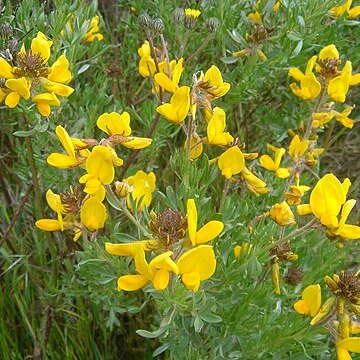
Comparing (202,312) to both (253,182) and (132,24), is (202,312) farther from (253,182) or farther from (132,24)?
(132,24)

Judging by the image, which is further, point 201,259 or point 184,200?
point 184,200

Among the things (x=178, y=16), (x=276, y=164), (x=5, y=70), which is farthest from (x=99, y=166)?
(x=178, y=16)

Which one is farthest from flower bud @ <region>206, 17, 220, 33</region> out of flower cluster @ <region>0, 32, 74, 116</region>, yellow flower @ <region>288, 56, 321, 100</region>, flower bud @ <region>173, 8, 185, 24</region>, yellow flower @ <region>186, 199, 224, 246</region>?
yellow flower @ <region>186, 199, 224, 246</region>

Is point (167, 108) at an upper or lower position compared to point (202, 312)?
upper

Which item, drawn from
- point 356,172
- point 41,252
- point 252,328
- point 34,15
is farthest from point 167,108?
point 356,172

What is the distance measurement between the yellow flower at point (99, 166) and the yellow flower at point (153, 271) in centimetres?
15

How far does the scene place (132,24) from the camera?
2.24m

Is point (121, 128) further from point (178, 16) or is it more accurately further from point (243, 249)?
point (178, 16)

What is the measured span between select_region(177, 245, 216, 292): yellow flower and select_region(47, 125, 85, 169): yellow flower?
0.29 meters

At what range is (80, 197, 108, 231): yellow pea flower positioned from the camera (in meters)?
1.19

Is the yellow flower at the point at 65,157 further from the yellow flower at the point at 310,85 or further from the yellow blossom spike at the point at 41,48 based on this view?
the yellow flower at the point at 310,85

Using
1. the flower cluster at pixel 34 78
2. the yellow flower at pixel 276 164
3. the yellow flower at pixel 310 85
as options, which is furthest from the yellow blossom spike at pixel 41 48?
the yellow flower at pixel 310 85

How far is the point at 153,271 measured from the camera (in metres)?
1.05

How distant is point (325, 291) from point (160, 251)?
71cm
